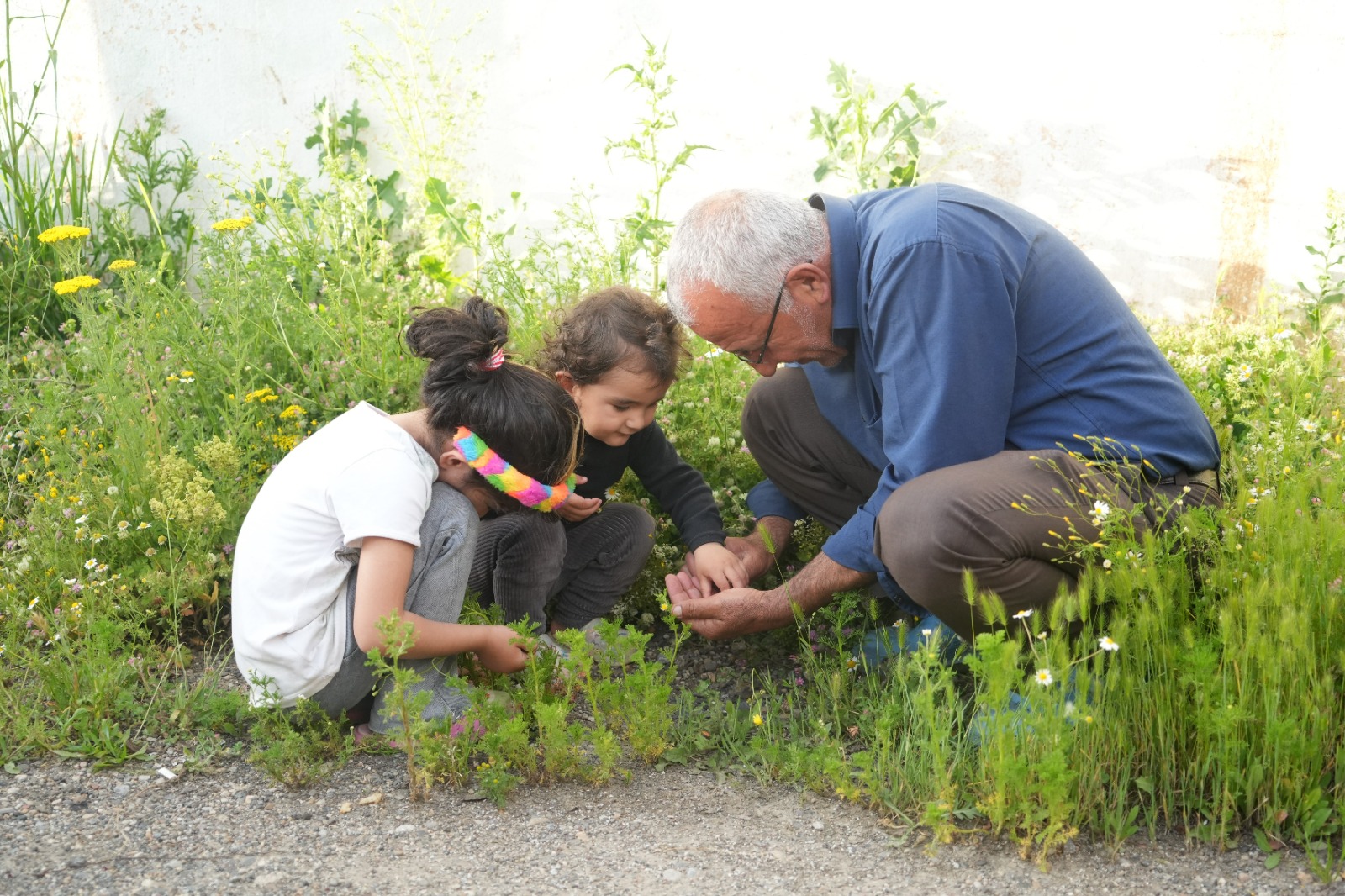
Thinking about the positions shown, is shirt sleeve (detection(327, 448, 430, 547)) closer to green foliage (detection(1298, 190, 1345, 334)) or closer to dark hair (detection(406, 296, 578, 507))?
dark hair (detection(406, 296, 578, 507))

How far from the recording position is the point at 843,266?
8.68 feet

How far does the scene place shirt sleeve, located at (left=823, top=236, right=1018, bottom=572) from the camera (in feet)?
7.86

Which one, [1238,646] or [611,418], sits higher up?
[611,418]

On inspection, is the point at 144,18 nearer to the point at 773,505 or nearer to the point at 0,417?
the point at 0,417

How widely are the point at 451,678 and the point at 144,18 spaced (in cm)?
446

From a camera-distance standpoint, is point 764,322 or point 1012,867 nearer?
point 1012,867

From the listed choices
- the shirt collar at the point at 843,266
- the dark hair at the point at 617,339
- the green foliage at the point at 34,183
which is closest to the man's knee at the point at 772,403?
the dark hair at the point at 617,339

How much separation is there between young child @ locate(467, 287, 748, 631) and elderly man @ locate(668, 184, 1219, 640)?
299mm

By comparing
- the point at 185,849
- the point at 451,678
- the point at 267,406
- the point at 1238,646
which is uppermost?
the point at 267,406

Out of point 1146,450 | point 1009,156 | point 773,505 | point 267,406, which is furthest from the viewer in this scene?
point 1009,156

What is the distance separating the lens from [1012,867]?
2064 mm

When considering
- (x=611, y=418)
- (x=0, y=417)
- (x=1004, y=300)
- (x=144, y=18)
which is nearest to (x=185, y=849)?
(x=611, y=418)

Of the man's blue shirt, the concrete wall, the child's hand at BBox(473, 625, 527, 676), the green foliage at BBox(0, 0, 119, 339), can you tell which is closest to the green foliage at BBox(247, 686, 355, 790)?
the child's hand at BBox(473, 625, 527, 676)

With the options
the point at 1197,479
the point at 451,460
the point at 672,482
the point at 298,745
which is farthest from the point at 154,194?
the point at 1197,479
